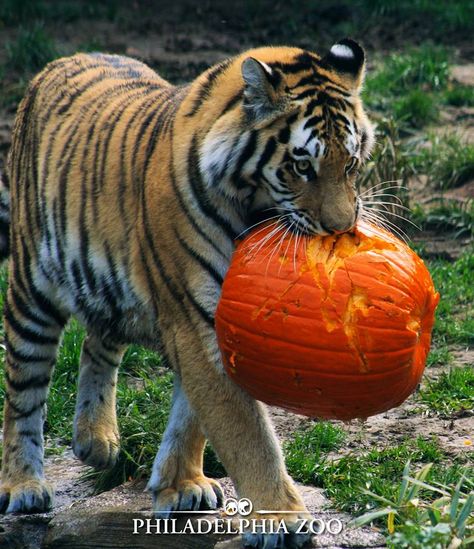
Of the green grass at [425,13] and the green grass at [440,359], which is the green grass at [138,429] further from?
the green grass at [425,13]

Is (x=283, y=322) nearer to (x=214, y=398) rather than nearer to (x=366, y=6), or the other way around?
(x=214, y=398)

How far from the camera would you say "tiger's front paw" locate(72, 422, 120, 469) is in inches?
184

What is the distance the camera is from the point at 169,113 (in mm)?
4164

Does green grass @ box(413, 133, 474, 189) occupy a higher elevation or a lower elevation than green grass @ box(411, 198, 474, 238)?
higher

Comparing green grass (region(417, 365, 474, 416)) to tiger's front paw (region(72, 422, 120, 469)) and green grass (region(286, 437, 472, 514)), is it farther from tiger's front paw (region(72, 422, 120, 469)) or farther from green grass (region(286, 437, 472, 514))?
tiger's front paw (region(72, 422, 120, 469))

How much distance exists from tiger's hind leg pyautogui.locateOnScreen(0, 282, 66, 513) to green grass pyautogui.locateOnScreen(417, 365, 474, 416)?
1628 millimetres

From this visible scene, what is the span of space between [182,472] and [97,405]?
31.0 inches

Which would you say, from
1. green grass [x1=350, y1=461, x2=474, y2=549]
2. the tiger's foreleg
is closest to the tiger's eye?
the tiger's foreleg

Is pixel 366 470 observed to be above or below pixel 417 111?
below

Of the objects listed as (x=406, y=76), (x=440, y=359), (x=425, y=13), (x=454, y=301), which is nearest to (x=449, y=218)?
(x=454, y=301)

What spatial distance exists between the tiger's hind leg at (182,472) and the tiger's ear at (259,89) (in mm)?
1032

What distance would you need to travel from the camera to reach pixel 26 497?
462 cm

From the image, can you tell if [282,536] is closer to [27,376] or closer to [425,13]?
[27,376]

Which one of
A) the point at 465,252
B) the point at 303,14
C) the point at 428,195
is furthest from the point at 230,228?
the point at 303,14
